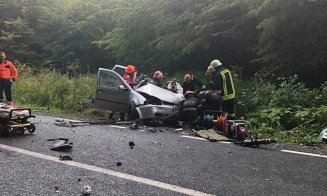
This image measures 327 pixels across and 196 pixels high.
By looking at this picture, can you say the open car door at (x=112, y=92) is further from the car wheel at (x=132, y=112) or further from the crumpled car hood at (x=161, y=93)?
the crumpled car hood at (x=161, y=93)

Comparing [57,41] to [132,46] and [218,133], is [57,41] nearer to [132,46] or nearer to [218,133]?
[132,46]

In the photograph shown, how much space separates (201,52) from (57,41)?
15.5 meters

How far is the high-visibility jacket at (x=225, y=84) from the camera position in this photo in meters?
→ 9.90

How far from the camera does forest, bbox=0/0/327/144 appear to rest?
33.8ft

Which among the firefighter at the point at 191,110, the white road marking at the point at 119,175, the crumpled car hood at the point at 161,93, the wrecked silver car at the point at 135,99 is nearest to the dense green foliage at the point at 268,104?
the firefighter at the point at 191,110

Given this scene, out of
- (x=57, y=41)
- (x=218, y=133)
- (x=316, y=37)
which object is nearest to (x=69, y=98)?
(x=218, y=133)

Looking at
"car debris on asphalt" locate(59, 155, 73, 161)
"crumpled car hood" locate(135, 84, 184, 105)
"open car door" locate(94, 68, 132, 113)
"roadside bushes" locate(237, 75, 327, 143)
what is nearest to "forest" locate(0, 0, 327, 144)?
→ "roadside bushes" locate(237, 75, 327, 143)

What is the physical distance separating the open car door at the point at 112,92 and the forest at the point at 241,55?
1.94 metres

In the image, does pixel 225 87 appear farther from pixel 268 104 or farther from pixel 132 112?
pixel 132 112

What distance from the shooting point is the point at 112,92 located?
1132cm

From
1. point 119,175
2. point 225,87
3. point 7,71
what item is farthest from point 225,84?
point 7,71

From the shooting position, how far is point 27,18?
35688mm

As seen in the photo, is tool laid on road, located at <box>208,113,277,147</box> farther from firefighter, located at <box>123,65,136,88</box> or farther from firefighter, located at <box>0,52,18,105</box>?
firefighter, located at <box>0,52,18,105</box>

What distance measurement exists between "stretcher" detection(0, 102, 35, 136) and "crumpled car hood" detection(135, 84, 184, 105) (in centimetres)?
378
